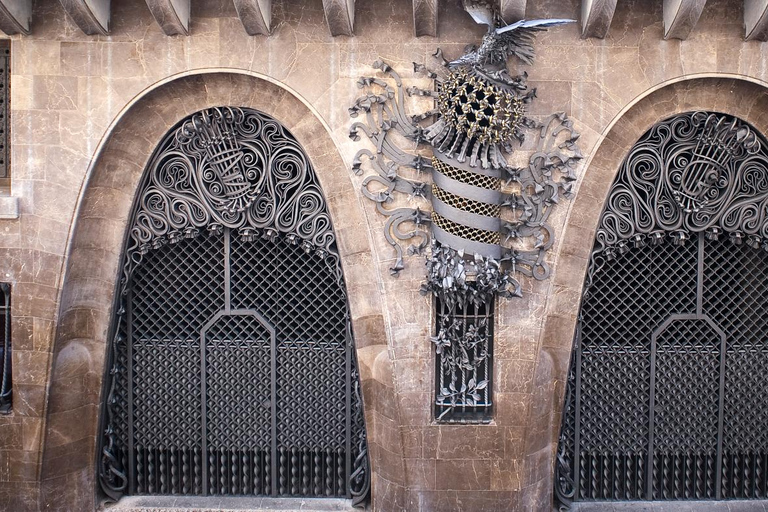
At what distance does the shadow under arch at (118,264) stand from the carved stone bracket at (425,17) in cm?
119

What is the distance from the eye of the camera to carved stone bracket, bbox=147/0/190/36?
5.32 meters

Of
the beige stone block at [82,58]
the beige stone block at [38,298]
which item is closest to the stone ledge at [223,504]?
the beige stone block at [38,298]

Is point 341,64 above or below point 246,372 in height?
above

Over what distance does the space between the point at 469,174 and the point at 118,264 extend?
3419 mm

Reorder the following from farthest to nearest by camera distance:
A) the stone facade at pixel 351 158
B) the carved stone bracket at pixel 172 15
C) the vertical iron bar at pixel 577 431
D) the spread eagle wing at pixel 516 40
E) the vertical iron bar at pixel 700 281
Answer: the vertical iron bar at pixel 577 431 → the vertical iron bar at pixel 700 281 → the stone facade at pixel 351 158 → the carved stone bracket at pixel 172 15 → the spread eagle wing at pixel 516 40

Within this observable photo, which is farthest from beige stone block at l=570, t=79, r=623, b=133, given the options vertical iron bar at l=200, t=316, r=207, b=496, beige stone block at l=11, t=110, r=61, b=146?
beige stone block at l=11, t=110, r=61, b=146

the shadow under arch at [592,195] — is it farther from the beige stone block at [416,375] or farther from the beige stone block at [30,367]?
the beige stone block at [30,367]

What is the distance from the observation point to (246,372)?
634 centimetres

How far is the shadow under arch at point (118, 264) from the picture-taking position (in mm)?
5844

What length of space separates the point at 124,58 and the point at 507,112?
11.2 ft

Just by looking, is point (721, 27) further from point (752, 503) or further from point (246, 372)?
point (246, 372)

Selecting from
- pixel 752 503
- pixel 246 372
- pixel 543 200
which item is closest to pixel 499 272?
pixel 543 200

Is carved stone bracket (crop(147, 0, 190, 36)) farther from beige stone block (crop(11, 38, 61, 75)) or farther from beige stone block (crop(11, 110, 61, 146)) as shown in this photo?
beige stone block (crop(11, 110, 61, 146))

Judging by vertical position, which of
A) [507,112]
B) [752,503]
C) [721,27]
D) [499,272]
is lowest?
[752,503]
